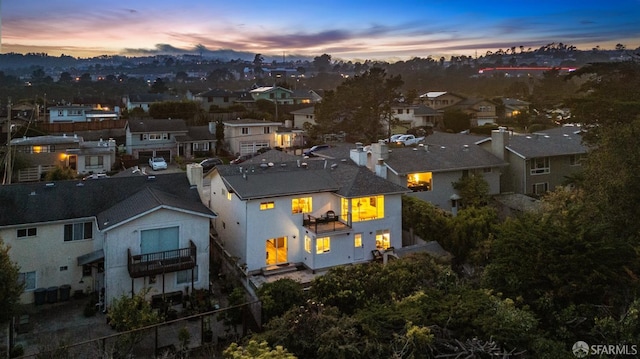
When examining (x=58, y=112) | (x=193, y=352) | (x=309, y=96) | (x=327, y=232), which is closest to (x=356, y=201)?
(x=327, y=232)

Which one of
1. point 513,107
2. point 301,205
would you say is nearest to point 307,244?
point 301,205

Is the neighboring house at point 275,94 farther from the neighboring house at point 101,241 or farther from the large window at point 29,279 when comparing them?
the large window at point 29,279

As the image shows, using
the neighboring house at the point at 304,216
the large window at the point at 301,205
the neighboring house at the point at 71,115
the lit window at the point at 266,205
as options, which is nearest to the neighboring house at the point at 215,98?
the neighboring house at the point at 71,115

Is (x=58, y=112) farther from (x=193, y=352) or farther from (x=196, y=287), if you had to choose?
(x=193, y=352)

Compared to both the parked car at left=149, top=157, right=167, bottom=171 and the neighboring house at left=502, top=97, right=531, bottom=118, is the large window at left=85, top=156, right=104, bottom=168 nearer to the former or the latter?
the parked car at left=149, top=157, right=167, bottom=171

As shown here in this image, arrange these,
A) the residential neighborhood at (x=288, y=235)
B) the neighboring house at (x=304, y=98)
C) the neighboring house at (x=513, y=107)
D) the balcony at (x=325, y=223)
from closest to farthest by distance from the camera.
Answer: the residential neighborhood at (x=288, y=235), the balcony at (x=325, y=223), the neighboring house at (x=513, y=107), the neighboring house at (x=304, y=98)

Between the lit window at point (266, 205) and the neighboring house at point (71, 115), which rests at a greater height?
the neighboring house at point (71, 115)
